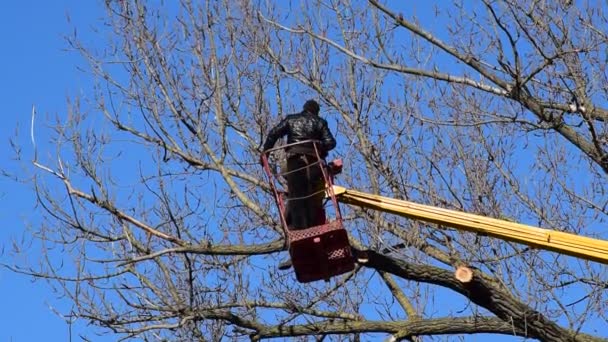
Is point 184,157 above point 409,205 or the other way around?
above

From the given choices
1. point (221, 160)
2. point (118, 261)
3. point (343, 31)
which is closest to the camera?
point (118, 261)

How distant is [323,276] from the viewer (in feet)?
29.9

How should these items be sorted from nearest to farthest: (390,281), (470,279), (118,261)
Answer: (470,279), (118,261), (390,281)

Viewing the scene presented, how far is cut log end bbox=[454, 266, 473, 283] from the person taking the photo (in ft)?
30.3

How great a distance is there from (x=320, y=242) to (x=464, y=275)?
1197 millimetres

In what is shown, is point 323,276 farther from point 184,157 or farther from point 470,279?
point 184,157

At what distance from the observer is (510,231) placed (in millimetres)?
8711

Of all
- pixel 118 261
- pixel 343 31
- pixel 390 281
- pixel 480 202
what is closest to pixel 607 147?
pixel 480 202

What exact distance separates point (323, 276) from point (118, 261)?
179 centimetres

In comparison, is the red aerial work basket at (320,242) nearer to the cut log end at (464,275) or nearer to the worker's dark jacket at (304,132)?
the worker's dark jacket at (304,132)

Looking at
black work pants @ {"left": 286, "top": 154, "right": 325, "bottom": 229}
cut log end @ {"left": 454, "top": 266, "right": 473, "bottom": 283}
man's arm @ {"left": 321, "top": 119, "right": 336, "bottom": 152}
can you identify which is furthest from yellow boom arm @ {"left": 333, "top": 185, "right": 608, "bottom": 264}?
cut log end @ {"left": 454, "top": 266, "right": 473, "bottom": 283}

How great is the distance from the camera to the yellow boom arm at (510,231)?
28.0 ft

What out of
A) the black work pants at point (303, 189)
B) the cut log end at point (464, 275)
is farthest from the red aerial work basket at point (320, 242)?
the cut log end at point (464, 275)

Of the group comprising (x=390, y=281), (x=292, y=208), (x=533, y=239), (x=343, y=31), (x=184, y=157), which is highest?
(x=343, y=31)
